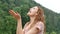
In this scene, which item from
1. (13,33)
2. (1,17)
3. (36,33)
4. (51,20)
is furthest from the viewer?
(51,20)

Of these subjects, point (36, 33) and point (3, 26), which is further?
point (3, 26)

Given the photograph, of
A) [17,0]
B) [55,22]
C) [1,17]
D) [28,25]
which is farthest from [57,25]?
[28,25]

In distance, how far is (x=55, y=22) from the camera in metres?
42.0

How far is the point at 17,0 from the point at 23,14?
53.6 feet

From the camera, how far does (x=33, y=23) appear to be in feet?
13.6

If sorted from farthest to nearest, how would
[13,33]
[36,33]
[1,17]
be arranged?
[1,17] → [13,33] → [36,33]

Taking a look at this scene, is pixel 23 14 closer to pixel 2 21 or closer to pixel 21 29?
pixel 2 21

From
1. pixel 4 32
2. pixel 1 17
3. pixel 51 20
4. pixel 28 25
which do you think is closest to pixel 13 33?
pixel 4 32

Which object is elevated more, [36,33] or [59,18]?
[36,33]

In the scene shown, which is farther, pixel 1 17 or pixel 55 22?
pixel 55 22

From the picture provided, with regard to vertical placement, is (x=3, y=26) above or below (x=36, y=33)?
below

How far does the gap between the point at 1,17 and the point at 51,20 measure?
1413cm

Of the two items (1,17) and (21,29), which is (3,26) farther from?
(21,29)

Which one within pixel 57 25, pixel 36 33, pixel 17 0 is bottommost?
pixel 57 25
